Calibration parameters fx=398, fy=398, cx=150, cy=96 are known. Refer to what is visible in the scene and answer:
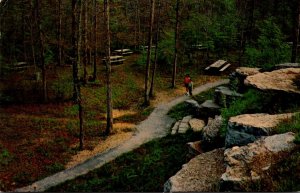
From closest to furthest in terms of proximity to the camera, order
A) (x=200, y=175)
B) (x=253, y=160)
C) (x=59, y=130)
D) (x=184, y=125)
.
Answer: (x=253, y=160)
(x=200, y=175)
(x=184, y=125)
(x=59, y=130)

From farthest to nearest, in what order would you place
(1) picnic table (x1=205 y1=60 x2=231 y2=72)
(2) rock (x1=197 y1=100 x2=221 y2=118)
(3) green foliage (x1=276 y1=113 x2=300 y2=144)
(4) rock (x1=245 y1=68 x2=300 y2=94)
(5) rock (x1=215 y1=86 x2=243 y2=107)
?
(1) picnic table (x1=205 y1=60 x2=231 y2=72)
(2) rock (x1=197 y1=100 x2=221 y2=118)
(5) rock (x1=215 y1=86 x2=243 y2=107)
(4) rock (x1=245 y1=68 x2=300 y2=94)
(3) green foliage (x1=276 y1=113 x2=300 y2=144)

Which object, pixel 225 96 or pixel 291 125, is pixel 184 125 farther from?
pixel 291 125

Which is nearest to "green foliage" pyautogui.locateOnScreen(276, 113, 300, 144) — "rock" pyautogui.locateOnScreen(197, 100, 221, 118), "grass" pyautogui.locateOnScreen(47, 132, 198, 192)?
"grass" pyautogui.locateOnScreen(47, 132, 198, 192)

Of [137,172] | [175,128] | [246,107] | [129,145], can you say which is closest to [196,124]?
[175,128]

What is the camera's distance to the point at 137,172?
18.8 meters

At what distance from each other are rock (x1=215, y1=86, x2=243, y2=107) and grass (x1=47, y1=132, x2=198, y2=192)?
12.2ft

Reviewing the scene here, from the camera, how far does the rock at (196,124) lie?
947 inches

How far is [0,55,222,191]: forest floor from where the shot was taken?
21.0 m

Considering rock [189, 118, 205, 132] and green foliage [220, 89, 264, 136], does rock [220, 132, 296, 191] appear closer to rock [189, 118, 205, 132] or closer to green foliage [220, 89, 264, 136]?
green foliage [220, 89, 264, 136]

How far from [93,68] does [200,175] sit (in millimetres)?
32955

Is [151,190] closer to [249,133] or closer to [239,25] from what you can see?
[249,133]

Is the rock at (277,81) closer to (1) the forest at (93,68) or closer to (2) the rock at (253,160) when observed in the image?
(2) the rock at (253,160)

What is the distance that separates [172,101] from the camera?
34.5m

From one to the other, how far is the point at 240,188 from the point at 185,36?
40.4m
